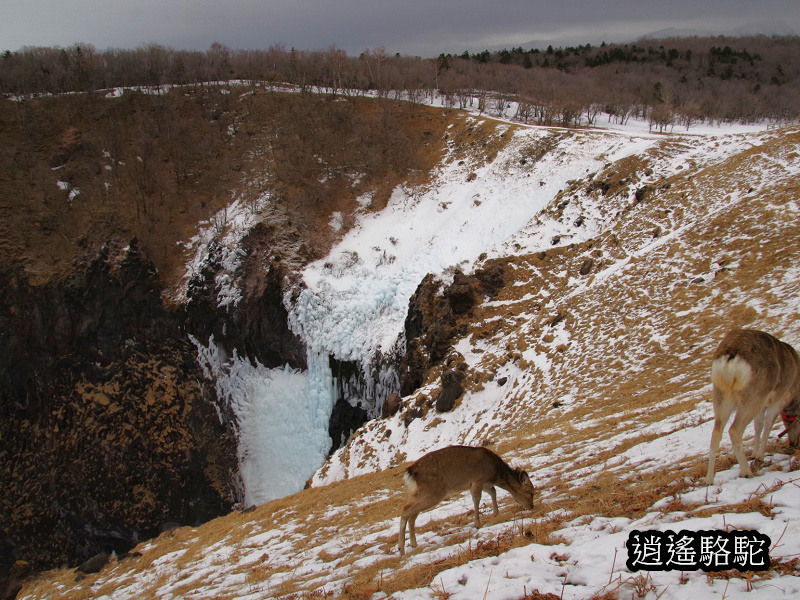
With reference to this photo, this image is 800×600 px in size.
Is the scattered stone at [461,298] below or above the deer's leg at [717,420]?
below

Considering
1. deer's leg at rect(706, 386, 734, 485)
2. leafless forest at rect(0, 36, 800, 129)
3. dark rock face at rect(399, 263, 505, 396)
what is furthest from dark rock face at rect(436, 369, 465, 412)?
leafless forest at rect(0, 36, 800, 129)

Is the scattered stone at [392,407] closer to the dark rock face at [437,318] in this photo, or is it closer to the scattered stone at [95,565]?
the dark rock face at [437,318]

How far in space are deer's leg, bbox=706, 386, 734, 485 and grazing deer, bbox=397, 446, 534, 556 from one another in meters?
2.22

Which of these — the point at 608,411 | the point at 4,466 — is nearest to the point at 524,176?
the point at 608,411

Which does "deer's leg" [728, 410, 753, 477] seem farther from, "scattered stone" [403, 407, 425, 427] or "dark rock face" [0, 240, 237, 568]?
"dark rock face" [0, 240, 237, 568]

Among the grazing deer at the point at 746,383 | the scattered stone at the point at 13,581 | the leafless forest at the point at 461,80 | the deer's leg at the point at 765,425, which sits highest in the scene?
the leafless forest at the point at 461,80

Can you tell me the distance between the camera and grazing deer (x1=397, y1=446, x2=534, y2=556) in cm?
525

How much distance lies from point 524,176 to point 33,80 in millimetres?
64915

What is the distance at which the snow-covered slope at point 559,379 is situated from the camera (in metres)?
4.13

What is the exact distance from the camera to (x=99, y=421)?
3023 cm

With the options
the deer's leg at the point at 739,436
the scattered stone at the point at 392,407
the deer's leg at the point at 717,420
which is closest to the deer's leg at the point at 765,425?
the deer's leg at the point at 739,436

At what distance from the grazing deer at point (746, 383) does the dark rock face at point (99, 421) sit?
105 feet

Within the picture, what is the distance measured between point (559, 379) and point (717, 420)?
11.8m

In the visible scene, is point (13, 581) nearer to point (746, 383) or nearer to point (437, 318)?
point (437, 318)
